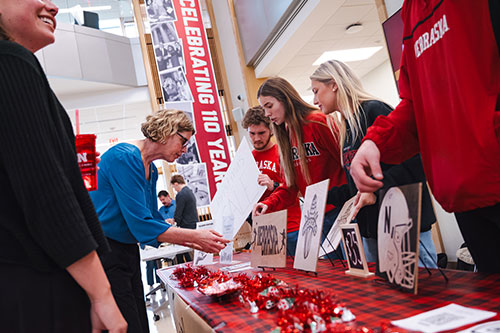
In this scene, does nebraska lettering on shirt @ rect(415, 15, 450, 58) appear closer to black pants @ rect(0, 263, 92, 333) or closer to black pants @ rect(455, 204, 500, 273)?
black pants @ rect(455, 204, 500, 273)

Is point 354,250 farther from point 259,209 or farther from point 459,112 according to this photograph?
point 259,209

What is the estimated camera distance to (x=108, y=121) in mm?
10672

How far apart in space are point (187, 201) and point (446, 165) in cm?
455

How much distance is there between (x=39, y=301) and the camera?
73cm

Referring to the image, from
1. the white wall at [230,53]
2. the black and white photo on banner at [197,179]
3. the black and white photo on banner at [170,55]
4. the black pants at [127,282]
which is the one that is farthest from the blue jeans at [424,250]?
the black and white photo on banner at [170,55]

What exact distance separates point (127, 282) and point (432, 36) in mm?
1354

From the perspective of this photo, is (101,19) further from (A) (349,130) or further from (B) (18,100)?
(B) (18,100)

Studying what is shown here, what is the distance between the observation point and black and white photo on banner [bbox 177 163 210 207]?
6320 mm

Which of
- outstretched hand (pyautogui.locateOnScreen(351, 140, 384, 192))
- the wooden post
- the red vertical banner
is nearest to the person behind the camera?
outstretched hand (pyautogui.locateOnScreen(351, 140, 384, 192))

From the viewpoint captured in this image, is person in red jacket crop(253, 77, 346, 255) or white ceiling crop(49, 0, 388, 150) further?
white ceiling crop(49, 0, 388, 150)

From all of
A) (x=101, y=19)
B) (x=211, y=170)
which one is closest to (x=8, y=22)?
(x=211, y=170)

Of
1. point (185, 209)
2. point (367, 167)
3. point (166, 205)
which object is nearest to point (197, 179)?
point (166, 205)

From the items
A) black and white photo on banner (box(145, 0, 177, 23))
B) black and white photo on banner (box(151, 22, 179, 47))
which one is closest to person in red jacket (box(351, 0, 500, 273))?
black and white photo on banner (box(151, 22, 179, 47))

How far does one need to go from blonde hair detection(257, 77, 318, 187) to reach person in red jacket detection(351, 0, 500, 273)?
1.01 meters
